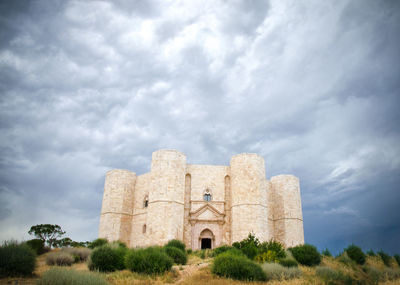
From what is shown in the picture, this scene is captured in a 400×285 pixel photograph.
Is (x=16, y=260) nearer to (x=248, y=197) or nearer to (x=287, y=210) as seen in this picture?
(x=248, y=197)

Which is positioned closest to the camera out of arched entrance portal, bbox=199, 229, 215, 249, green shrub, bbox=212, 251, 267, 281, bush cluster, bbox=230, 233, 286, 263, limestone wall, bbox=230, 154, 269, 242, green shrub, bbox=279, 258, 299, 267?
green shrub, bbox=212, 251, 267, 281

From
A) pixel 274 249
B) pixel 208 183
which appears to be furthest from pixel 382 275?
pixel 208 183

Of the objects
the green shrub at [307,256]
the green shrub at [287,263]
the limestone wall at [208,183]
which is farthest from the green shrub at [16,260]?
the limestone wall at [208,183]

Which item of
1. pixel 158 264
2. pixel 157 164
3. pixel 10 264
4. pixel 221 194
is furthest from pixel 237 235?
pixel 10 264

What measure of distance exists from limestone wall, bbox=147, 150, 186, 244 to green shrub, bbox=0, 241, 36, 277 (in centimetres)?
1112

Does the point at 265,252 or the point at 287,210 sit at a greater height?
the point at 287,210

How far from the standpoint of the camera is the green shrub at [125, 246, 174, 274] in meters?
9.43

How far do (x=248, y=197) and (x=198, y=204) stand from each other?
3.76 metres

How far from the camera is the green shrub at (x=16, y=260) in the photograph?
8.29 metres

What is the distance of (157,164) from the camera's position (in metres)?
21.0

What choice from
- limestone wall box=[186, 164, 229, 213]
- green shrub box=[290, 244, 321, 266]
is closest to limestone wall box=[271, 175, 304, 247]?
limestone wall box=[186, 164, 229, 213]

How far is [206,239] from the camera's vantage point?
21875 mm

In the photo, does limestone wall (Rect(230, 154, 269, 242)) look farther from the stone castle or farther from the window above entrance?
the window above entrance

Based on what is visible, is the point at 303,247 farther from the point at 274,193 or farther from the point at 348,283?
the point at 274,193
